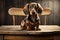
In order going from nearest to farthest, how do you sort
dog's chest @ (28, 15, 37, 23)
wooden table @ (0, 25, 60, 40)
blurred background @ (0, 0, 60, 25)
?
1. wooden table @ (0, 25, 60, 40)
2. dog's chest @ (28, 15, 37, 23)
3. blurred background @ (0, 0, 60, 25)

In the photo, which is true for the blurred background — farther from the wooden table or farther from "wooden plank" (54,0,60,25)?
the wooden table

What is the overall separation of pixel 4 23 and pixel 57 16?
1022 mm

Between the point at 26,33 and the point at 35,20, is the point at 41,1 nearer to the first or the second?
the point at 35,20

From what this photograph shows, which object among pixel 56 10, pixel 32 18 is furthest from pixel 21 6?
pixel 32 18

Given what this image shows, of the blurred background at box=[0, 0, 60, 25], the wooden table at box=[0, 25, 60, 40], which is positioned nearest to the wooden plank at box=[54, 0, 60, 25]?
the blurred background at box=[0, 0, 60, 25]

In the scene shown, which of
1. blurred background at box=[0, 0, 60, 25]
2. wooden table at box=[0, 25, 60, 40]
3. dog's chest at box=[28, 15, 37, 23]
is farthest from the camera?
blurred background at box=[0, 0, 60, 25]

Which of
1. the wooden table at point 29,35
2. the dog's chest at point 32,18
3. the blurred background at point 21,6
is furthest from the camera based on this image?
the blurred background at point 21,6

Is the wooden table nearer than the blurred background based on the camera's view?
Yes

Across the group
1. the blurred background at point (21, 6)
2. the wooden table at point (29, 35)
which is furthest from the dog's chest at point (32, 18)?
the blurred background at point (21, 6)

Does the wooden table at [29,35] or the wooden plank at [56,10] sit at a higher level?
the wooden plank at [56,10]

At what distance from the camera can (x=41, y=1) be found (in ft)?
8.75

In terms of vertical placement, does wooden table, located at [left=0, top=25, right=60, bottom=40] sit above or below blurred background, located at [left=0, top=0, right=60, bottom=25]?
below

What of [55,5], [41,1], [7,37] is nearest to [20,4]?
[41,1]

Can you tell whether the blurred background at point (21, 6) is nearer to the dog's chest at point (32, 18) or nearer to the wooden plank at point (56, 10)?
the wooden plank at point (56, 10)
